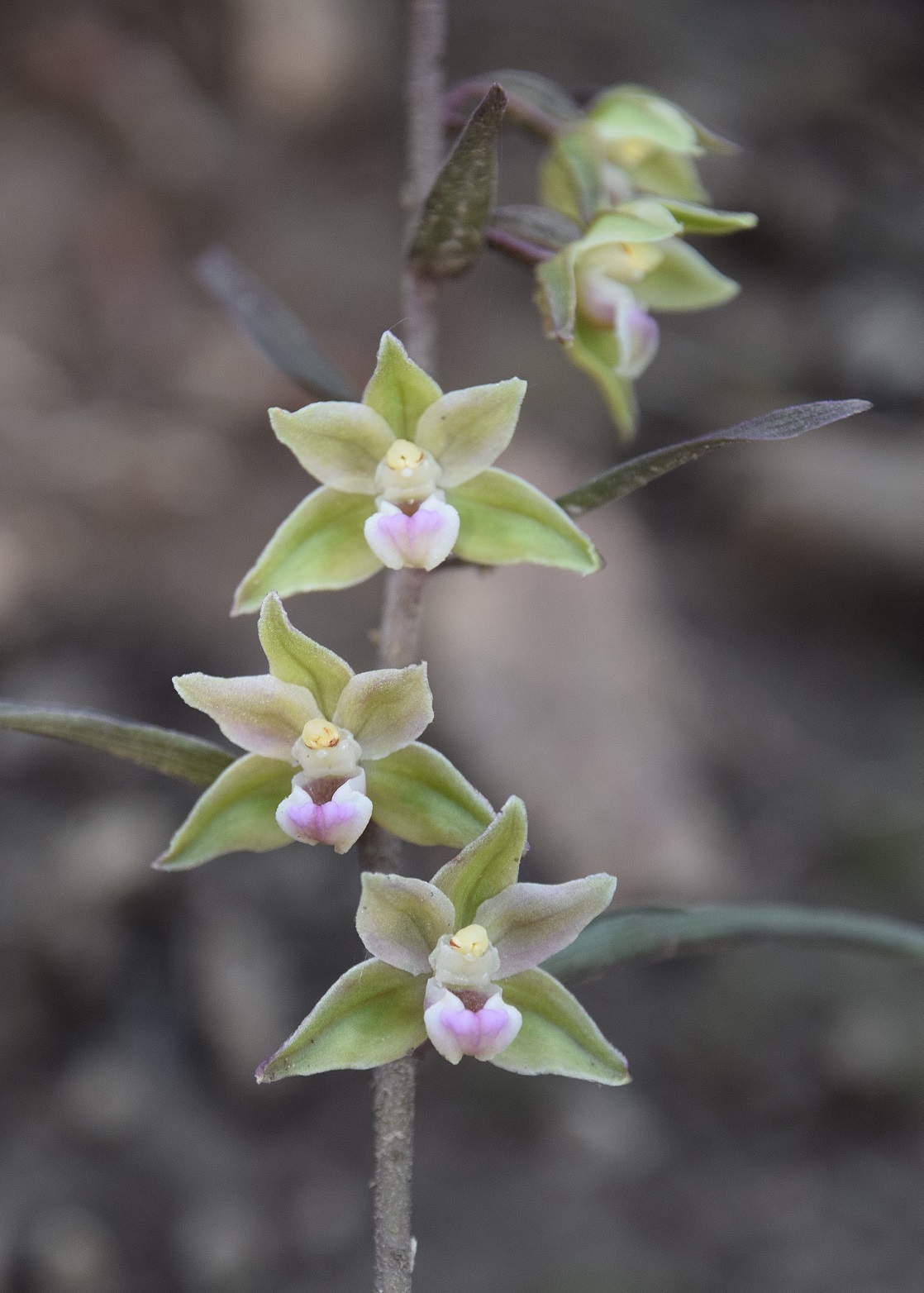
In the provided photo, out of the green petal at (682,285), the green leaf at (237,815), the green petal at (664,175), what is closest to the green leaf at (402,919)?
the green leaf at (237,815)

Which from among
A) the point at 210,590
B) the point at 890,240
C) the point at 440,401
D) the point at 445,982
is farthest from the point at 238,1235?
the point at 890,240

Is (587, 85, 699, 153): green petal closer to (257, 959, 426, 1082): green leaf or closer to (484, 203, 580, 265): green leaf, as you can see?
(484, 203, 580, 265): green leaf

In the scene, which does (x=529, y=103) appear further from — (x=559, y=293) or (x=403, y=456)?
(x=403, y=456)

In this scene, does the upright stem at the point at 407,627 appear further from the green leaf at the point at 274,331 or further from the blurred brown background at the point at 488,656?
the blurred brown background at the point at 488,656

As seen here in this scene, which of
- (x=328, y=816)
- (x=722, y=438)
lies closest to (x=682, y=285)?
(x=722, y=438)

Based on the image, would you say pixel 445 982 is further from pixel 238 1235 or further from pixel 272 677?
pixel 238 1235
